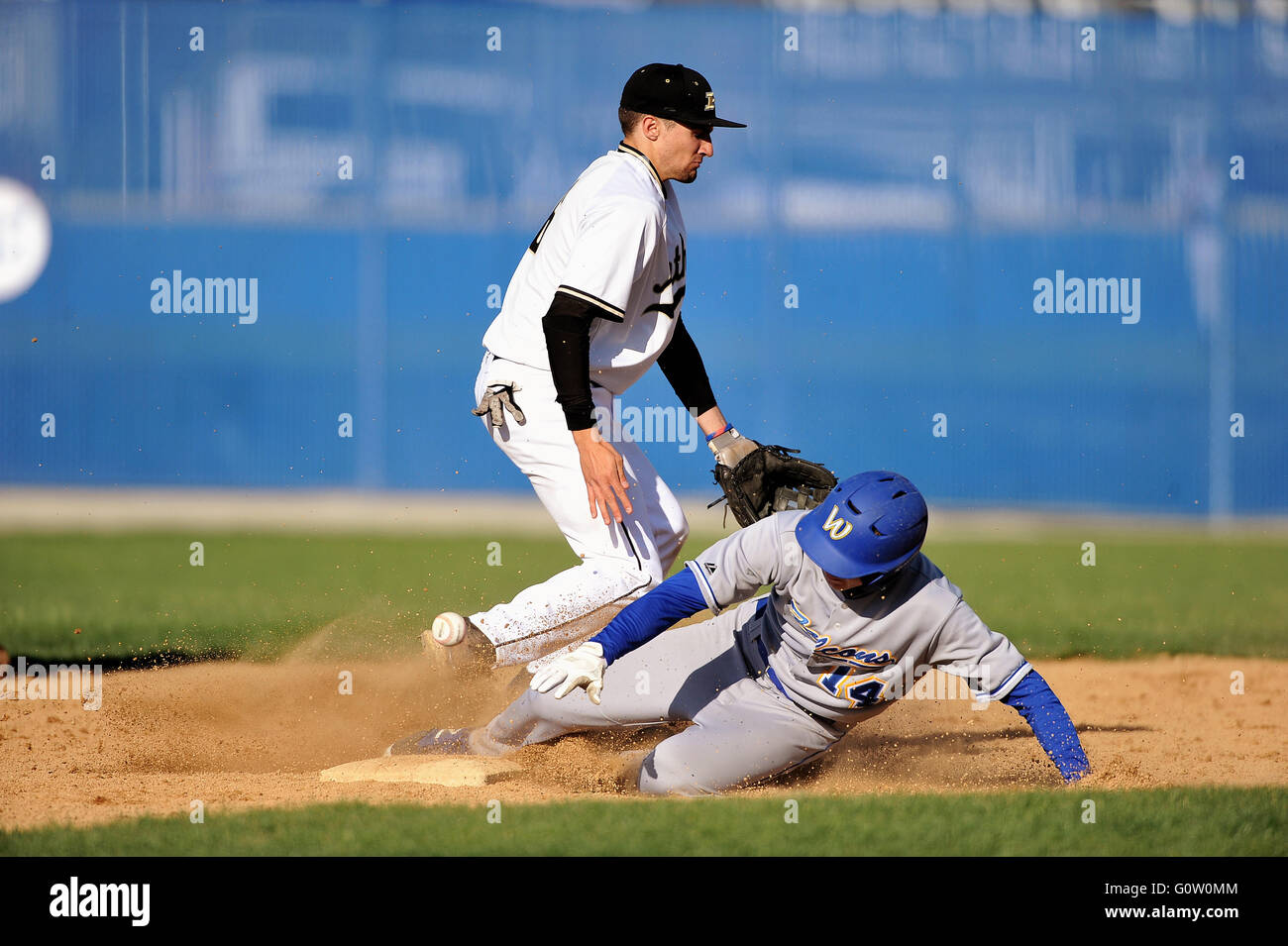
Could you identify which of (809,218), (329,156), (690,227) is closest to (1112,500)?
(809,218)

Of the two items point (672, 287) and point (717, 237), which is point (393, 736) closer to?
point (672, 287)

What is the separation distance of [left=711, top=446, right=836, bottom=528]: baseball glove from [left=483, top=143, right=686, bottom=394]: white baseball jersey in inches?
22.7

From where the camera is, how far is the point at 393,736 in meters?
5.05

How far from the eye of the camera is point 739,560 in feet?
12.7

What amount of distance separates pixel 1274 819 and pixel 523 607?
2357 mm

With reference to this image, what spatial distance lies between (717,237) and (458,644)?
10684 millimetres

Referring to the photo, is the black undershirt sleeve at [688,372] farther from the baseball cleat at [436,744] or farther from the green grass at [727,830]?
the green grass at [727,830]

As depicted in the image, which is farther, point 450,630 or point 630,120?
point 630,120

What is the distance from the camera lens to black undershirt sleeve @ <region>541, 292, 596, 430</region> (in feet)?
13.8

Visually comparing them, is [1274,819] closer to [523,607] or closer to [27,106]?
[523,607]
